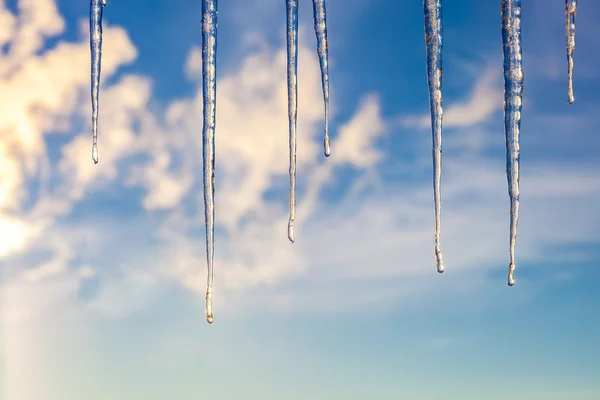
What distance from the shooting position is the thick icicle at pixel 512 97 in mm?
5348

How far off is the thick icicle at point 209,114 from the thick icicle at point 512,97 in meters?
2.13

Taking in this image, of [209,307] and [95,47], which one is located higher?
[95,47]

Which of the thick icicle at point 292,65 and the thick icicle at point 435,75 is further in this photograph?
the thick icicle at point 292,65

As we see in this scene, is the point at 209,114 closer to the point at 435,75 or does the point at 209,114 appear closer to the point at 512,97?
the point at 435,75

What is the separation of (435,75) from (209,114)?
5.52 feet

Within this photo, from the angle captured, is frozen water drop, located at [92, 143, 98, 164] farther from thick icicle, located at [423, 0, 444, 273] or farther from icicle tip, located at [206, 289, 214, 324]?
thick icicle, located at [423, 0, 444, 273]

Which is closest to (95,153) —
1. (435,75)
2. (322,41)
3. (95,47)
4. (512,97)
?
(95,47)

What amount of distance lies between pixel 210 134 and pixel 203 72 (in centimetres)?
Result: 47

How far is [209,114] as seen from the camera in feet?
18.4

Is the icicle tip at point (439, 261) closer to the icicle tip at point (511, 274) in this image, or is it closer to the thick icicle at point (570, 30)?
the icicle tip at point (511, 274)

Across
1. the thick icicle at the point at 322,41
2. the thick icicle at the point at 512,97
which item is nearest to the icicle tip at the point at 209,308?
the thick icicle at the point at 322,41

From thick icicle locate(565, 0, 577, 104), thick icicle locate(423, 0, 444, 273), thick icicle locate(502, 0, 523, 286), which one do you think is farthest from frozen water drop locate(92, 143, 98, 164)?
thick icicle locate(565, 0, 577, 104)

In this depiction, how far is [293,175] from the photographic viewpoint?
557cm

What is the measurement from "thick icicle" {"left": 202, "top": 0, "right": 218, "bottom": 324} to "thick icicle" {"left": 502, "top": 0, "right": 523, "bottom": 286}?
213 cm
